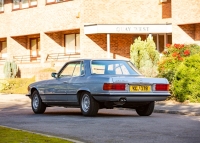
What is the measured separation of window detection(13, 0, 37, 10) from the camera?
4587 cm

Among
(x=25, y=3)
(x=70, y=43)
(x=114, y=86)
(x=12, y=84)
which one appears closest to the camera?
(x=114, y=86)

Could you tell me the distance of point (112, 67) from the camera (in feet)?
60.6

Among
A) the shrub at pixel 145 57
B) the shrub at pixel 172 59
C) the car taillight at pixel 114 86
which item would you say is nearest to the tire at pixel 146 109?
the car taillight at pixel 114 86

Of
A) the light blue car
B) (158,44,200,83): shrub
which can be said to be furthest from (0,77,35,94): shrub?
the light blue car

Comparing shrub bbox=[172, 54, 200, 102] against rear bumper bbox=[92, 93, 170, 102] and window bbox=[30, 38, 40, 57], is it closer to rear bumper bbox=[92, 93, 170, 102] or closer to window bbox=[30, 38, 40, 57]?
rear bumper bbox=[92, 93, 170, 102]

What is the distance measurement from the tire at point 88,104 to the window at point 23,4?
92.1ft

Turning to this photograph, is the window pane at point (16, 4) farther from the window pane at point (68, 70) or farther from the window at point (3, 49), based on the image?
the window pane at point (68, 70)

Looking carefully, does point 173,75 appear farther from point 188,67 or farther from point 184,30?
point 184,30

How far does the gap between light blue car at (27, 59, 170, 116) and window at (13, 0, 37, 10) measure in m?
26.5

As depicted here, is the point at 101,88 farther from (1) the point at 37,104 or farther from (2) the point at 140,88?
(1) the point at 37,104

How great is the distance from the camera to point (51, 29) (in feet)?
141

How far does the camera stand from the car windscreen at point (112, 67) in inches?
722

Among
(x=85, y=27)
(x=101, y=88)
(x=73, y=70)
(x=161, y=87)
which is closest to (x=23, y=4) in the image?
(x=85, y=27)

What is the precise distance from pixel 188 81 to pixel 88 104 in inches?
321
